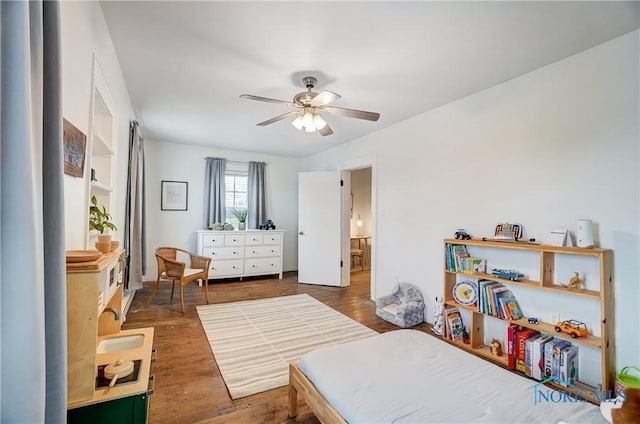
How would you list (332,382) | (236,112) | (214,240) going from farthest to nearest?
(214,240) → (236,112) → (332,382)

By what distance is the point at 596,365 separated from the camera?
2098mm

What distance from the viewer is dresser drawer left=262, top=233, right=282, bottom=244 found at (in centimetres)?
561

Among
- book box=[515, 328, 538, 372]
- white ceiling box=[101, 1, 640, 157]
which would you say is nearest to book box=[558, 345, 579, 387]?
book box=[515, 328, 538, 372]

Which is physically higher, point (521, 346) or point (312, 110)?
point (312, 110)

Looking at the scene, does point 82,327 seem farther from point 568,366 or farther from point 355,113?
point 568,366

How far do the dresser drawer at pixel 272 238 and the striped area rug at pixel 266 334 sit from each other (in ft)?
5.08

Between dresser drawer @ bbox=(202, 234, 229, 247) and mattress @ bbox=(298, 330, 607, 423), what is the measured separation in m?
3.87

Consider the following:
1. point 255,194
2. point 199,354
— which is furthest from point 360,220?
point 199,354

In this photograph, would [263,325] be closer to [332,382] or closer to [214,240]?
[332,382]

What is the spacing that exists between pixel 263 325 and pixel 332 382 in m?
1.97

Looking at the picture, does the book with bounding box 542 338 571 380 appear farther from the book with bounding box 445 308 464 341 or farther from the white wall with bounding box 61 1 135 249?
the white wall with bounding box 61 1 135 249

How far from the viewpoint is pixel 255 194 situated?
5934mm

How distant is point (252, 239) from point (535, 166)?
174 inches

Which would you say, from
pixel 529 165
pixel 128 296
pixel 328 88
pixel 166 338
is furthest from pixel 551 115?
pixel 128 296
